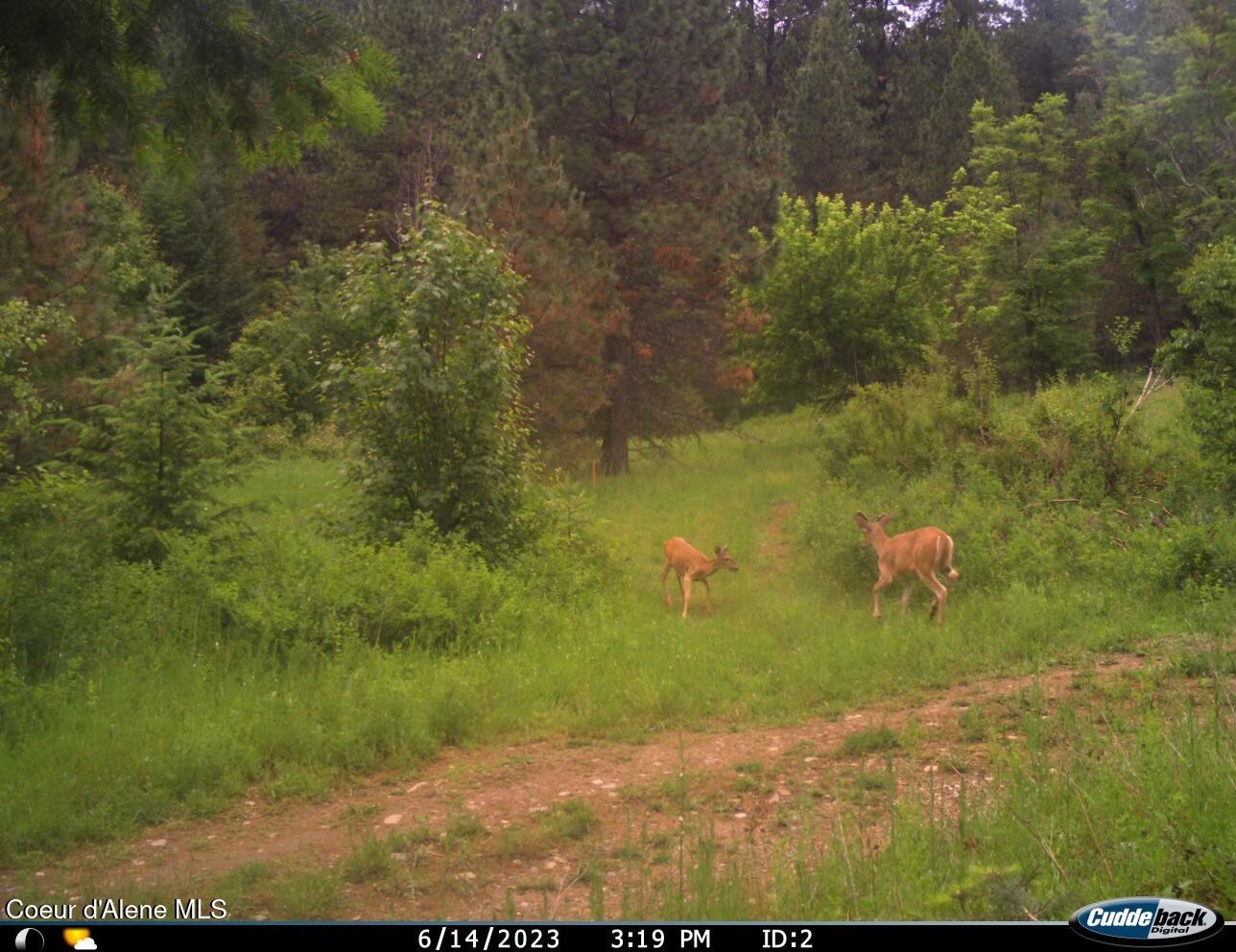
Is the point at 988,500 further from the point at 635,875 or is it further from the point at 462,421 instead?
the point at 635,875

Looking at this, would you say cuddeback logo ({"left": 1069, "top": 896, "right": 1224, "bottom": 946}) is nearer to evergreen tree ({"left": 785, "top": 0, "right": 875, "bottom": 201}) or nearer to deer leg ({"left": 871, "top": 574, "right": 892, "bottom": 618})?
deer leg ({"left": 871, "top": 574, "right": 892, "bottom": 618})

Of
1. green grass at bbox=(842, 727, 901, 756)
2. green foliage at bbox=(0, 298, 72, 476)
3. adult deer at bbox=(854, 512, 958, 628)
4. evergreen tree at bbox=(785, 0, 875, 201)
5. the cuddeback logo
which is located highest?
evergreen tree at bbox=(785, 0, 875, 201)

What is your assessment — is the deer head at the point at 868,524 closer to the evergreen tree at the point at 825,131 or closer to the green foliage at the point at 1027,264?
the green foliage at the point at 1027,264

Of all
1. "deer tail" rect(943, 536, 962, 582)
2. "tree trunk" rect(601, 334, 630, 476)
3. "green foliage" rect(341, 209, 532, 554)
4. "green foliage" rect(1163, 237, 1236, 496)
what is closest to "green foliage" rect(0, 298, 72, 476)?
"green foliage" rect(341, 209, 532, 554)

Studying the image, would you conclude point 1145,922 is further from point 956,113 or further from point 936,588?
point 956,113

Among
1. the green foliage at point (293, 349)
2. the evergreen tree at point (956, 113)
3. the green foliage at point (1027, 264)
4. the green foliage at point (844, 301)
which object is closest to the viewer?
the green foliage at point (844, 301)

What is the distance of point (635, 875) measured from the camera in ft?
17.6

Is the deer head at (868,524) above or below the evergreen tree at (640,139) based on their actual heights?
below

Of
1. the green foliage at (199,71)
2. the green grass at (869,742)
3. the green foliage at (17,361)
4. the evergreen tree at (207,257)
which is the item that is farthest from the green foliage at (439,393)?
the evergreen tree at (207,257)

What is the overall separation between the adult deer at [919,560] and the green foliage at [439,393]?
382 cm

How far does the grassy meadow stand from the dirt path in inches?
13.0

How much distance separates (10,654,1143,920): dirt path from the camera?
5.30 metres

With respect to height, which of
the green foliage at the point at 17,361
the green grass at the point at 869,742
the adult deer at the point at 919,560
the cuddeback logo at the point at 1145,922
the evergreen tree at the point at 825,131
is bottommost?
the green grass at the point at 869,742

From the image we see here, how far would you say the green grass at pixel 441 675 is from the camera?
22.6ft
